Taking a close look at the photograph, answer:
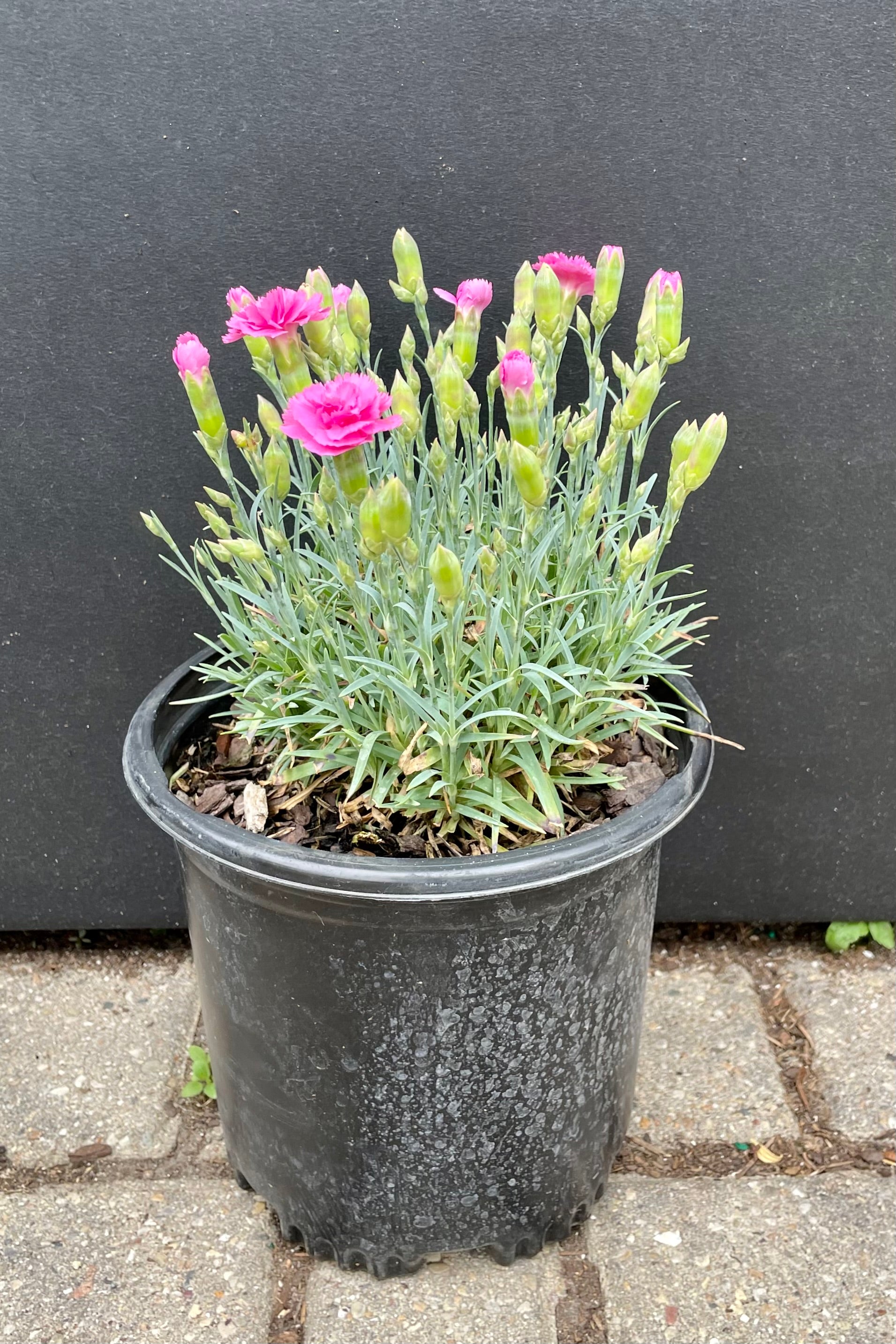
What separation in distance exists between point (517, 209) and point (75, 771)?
872 millimetres

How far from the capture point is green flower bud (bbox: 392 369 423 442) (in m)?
0.76

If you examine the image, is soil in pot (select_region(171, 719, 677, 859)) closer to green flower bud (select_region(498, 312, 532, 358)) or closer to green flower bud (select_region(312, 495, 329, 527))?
green flower bud (select_region(312, 495, 329, 527))

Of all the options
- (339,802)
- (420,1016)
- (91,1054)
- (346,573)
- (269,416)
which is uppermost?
(269,416)

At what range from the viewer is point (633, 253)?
3.60 ft

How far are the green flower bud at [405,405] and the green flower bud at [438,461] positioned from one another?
1.0 inches

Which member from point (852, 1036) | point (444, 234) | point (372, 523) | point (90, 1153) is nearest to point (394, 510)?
point (372, 523)

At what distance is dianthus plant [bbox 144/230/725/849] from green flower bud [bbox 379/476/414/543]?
0.06ft

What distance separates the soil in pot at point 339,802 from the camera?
864 millimetres

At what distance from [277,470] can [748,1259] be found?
86cm

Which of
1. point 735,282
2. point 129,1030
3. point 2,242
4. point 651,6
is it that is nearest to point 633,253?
point 735,282

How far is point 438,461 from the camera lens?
2.65 feet

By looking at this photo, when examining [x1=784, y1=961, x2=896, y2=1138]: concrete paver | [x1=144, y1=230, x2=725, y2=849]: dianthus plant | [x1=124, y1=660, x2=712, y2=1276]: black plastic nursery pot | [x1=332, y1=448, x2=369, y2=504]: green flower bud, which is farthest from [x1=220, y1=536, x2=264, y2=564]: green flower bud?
[x1=784, y1=961, x2=896, y2=1138]: concrete paver

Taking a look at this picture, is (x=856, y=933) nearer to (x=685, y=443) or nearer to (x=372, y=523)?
(x=685, y=443)

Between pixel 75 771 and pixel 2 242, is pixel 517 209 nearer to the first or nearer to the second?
pixel 2 242
